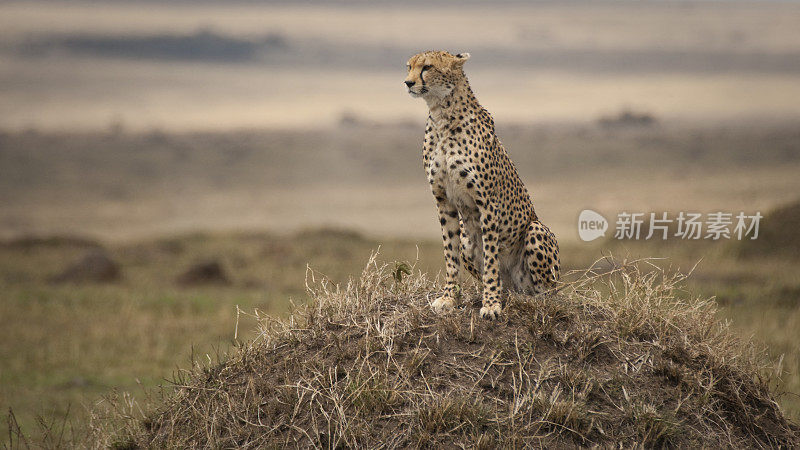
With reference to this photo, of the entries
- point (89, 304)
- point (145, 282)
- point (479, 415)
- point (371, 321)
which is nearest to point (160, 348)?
point (89, 304)

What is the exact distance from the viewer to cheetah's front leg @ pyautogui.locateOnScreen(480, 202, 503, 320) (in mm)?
6969

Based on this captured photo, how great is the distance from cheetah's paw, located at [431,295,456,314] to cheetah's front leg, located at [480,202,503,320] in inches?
14.1

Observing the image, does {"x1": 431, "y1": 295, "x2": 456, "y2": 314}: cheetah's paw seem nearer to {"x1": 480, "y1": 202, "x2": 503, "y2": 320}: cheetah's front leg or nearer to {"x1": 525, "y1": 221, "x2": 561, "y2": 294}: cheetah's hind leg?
{"x1": 480, "y1": 202, "x2": 503, "y2": 320}: cheetah's front leg

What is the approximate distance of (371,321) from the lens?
7.36 m

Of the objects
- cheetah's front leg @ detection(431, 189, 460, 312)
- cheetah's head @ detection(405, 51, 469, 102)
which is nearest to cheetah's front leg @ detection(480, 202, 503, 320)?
cheetah's front leg @ detection(431, 189, 460, 312)

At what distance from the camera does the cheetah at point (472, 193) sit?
6.88m

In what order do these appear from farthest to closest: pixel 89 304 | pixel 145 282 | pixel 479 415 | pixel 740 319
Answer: pixel 145 282 < pixel 89 304 < pixel 740 319 < pixel 479 415

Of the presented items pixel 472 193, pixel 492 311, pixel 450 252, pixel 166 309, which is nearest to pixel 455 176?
pixel 472 193

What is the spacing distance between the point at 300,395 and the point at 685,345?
332 cm

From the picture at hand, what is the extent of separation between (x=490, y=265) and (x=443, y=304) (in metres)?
0.59

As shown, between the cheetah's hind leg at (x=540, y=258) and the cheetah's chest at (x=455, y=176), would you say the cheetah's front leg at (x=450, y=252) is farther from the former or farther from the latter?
the cheetah's hind leg at (x=540, y=258)

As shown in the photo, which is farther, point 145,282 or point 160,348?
point 145,282

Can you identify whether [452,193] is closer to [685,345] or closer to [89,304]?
[685,345]

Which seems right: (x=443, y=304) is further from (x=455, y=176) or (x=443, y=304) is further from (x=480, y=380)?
(x=455, y=176)
